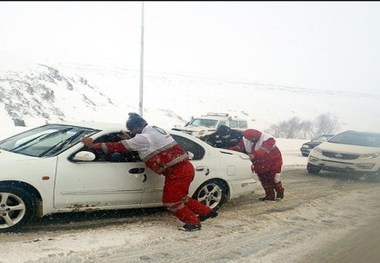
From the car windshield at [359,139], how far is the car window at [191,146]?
22.7 ft

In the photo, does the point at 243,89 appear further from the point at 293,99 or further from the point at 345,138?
the point at 345,138

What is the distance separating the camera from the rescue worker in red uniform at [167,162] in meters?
5.17

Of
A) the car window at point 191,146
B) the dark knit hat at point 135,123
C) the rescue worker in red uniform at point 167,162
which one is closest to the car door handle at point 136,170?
the rescue worker in red uniform at point 167,162

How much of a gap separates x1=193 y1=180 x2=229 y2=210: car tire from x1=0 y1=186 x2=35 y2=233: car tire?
2.30 metres

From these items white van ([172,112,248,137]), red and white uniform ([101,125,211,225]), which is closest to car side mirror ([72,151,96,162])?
red and white uniform ([101,125,211,225])

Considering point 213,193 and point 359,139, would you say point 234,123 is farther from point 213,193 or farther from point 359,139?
point 213,193

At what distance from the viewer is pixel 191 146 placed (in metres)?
6.14

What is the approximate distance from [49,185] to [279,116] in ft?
188

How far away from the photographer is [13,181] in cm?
473

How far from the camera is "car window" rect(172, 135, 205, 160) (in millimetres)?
6051

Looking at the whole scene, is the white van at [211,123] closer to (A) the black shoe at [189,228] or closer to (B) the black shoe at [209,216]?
(B) the black shoe at [209,216]

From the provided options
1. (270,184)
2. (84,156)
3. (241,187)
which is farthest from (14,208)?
(270,184)

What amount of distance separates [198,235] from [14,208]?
7.04 ft

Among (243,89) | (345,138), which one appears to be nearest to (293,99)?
(243,89)
